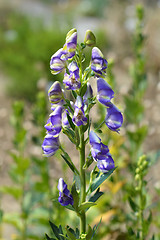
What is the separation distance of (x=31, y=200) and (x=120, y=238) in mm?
686

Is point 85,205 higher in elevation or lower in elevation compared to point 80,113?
lower

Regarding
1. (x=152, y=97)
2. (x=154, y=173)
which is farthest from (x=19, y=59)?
(x=154, y=173)

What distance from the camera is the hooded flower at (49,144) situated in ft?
4.00

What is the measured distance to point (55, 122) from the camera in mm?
1169

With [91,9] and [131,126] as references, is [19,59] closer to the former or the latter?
[131,126]

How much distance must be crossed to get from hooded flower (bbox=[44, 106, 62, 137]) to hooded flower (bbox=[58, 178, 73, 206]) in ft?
0.54

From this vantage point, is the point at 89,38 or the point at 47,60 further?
the point at 47,60

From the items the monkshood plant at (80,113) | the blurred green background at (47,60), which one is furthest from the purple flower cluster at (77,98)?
the blurred green background at (47,60)

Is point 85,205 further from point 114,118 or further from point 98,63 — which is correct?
point 98,63

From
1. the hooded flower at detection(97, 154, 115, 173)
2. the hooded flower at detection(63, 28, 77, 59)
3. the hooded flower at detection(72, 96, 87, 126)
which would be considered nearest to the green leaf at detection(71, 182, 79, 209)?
the hooded flower at detection(97, 154, 115, 173)

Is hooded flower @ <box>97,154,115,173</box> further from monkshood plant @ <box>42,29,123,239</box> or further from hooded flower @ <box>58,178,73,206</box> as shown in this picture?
hooded flower @ <box>58,178,73,206</box>

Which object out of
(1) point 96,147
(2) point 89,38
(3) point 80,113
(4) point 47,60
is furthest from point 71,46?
(4) point 47,60

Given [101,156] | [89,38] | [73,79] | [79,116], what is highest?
[89,38]

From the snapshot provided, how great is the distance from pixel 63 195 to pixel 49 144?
0.18m
